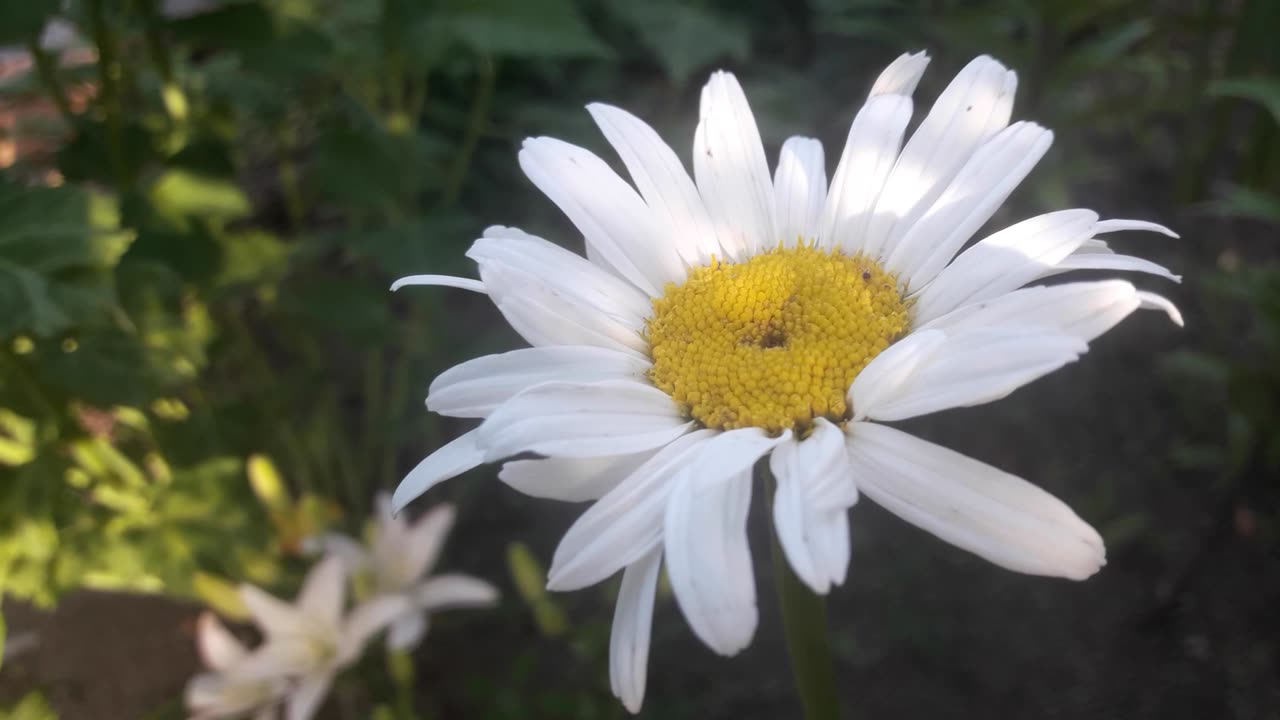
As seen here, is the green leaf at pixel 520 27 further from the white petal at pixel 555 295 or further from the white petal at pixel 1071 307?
the white petal at pixel 1071 307

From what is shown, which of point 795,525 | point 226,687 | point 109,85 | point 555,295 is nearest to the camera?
point 795,525

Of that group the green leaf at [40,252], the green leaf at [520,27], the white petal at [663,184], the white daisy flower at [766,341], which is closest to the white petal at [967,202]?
the white daisy flower at [766,341]

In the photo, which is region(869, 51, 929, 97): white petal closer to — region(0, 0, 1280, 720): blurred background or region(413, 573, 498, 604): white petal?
region(0, 0, 1280, 720): blurred background

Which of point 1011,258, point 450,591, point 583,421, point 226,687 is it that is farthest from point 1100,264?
point 226,687

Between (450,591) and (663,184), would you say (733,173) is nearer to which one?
(663,184)

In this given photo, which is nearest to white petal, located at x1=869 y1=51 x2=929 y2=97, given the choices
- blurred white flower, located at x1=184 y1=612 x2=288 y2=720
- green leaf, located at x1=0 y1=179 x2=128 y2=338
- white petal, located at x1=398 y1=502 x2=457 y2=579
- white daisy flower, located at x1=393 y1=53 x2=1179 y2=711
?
white daisy flower, located at x1=393 y1=53 x2=1179 y2=711

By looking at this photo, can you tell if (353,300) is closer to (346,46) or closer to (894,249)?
(346,46)
